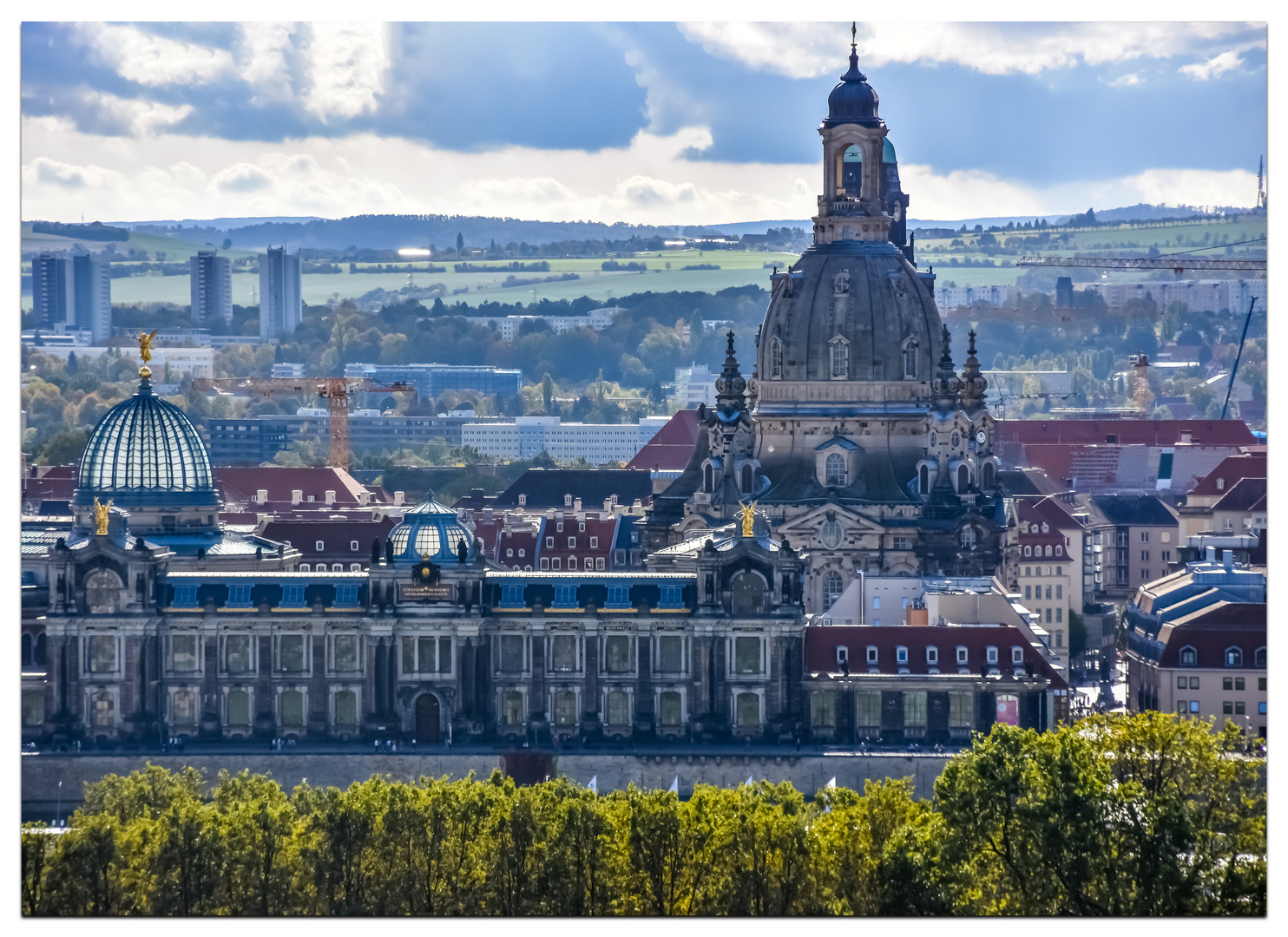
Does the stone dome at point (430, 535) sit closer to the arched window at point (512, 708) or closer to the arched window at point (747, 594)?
the arched window at point (512, 708)

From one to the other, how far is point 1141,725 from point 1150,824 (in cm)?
1031

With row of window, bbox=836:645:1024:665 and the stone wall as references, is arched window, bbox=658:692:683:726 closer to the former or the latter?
the stone wall

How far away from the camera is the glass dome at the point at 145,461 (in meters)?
168

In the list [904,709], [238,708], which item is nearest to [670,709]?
[904,709]

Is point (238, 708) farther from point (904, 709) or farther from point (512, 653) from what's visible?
point (904, 709)

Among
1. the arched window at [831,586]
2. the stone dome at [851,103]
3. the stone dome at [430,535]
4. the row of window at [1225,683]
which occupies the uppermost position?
the stone dome at [851,103]

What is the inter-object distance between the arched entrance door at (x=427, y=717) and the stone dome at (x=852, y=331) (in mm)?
48557

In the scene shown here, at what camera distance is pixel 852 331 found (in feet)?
632

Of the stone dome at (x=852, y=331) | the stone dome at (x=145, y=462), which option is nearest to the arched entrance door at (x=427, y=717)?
the stone dome at (x=145, y=462)

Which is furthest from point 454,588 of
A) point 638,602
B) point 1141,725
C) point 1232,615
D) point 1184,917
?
point 1184,917

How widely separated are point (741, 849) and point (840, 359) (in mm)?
86889

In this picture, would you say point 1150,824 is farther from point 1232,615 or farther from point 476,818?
point 1232,615

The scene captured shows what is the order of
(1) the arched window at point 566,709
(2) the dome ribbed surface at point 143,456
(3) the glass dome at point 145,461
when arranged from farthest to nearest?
(2) the dome ribbed surface at point 143,456 < (3) the glass dome at point 145,461 < (1) the arched window at point 566,709

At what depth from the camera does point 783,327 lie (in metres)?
194
